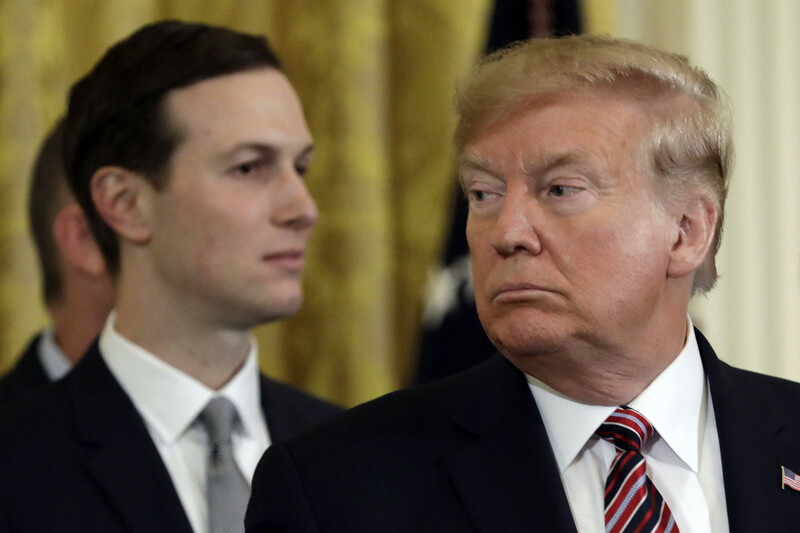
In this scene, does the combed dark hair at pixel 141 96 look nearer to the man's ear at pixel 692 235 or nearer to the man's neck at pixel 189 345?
the man's neck at pixel 189 345

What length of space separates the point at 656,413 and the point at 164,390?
126 centimetres

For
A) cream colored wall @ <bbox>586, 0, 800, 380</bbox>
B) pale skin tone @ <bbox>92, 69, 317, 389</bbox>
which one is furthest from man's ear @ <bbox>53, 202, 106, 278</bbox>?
cream colored wall @ <bbox>586, 0, 800, 380</bbox>

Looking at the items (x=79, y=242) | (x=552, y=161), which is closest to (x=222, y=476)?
(x=79, y=242)

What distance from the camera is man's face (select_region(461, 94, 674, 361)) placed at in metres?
1.96

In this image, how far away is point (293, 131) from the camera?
10.1 feet

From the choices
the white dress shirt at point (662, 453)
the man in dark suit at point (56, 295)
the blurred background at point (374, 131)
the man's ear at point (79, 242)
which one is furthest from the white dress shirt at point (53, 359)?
the white dress shirt at point (662, 453)

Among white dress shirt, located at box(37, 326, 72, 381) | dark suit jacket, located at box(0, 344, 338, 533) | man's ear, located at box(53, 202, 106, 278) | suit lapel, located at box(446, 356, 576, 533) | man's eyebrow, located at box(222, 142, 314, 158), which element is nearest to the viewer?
suit lapel, located at box(446, 356, 576, 533)

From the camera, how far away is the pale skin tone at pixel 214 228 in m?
2.91

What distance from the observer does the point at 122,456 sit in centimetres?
265

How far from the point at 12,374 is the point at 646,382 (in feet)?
7.47

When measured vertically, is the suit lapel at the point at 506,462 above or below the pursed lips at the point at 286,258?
below

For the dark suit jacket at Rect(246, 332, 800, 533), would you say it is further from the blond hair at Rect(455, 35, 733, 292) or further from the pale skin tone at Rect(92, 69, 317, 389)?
the pale skin tone at Rect(92, 69, 317, 389)

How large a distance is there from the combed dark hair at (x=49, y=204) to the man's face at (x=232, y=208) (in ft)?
2.90

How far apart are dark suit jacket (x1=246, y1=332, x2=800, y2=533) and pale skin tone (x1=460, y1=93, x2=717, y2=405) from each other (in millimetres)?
137
